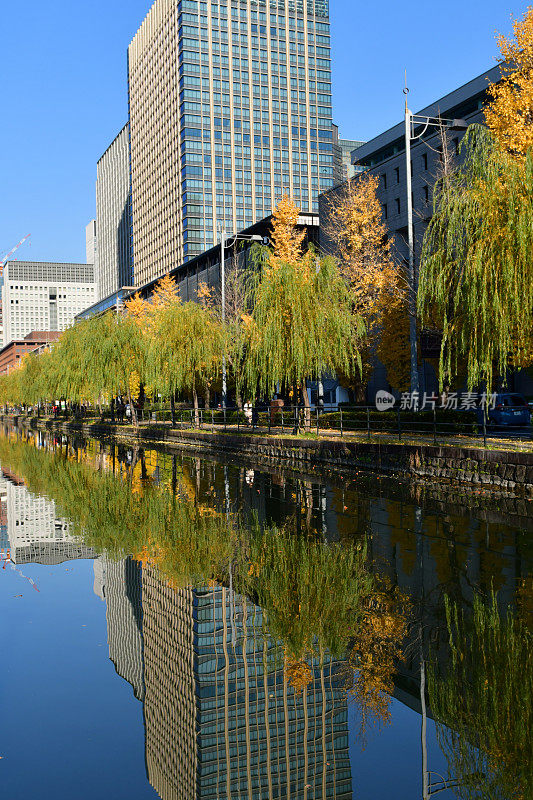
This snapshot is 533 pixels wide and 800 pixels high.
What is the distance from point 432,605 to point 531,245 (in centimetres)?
1104

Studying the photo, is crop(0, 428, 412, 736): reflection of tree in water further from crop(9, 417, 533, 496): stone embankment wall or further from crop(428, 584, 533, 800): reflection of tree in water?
crop(9, 417, 533, 496): stone embankment wall

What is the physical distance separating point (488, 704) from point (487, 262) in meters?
13.4

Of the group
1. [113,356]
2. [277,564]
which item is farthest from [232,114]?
[277,564]

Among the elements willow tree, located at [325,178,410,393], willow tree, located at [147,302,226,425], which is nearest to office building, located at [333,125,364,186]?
willow tree, located at [325,178,410,393]

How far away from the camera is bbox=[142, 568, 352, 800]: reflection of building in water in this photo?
4844mm

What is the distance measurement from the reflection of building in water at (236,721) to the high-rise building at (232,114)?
11443 cm

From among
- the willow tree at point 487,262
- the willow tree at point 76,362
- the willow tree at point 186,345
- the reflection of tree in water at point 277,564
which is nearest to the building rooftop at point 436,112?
the willow tree at point 186,345

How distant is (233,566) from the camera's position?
9.98 meters

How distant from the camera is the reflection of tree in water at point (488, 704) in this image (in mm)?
4410

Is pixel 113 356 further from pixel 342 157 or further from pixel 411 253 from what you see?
pixel 342 157

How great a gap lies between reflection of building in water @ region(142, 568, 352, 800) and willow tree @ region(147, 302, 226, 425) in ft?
113

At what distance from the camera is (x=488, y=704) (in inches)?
212

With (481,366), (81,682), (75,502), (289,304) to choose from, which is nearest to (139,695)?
(81,682)

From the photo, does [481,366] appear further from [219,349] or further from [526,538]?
[219,349]
